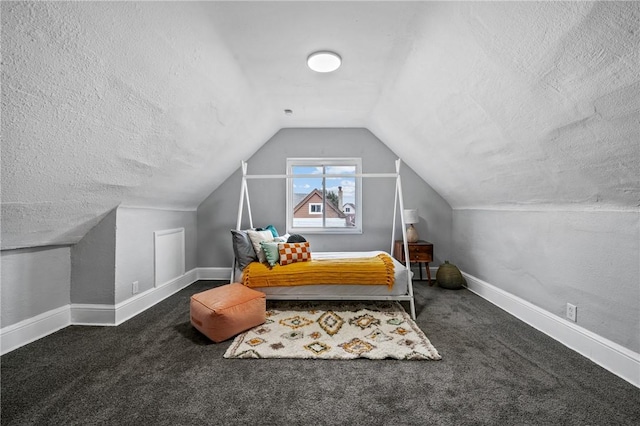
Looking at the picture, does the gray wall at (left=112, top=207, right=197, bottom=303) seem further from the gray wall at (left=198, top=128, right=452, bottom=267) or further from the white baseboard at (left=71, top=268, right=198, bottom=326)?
the gray wall at (left=198, top=128, right=452, bottom=267)

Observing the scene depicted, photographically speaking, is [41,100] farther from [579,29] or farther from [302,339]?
[579,29]

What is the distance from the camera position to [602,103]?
4.38 ft

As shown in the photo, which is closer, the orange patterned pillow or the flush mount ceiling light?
the flush mount ceiling light

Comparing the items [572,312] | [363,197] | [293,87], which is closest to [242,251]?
[293,87]

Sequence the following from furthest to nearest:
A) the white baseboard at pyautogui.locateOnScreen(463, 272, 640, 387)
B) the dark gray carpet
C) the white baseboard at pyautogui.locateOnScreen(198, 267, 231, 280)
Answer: the white baseboard at pyautogui.locateOnScreen(198, 267, 231, 280)
the white baseboard at pyautogui.locateOnScreen(463, 272, 640, 387)
the dark gray carpet

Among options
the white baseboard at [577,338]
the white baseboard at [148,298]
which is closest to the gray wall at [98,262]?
the white baseboard at [148,298]

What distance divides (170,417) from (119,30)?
1.89 metres

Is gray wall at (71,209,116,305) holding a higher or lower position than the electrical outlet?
higher

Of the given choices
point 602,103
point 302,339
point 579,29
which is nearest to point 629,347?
point 602,103

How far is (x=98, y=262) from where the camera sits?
8.02 feet

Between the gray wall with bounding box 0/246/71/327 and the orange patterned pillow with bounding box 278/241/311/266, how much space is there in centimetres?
188

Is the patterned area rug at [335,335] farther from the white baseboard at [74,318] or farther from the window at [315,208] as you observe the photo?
the window at [315,208]

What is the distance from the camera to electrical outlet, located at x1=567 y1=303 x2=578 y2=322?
2051 millimetres

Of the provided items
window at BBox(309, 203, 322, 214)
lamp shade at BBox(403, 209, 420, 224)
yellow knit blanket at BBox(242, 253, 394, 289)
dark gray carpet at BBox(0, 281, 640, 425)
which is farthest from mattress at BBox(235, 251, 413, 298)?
window at BBox(309, 203, 322, 214)
